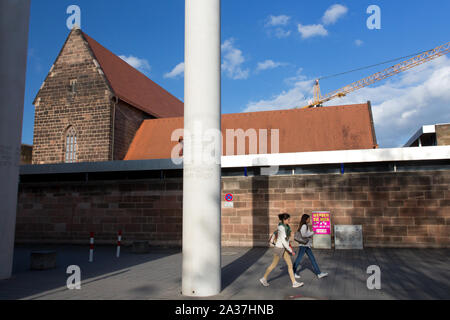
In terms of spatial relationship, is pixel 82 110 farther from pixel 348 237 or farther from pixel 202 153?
pixel 202 153

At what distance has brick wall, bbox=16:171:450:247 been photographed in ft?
42.2

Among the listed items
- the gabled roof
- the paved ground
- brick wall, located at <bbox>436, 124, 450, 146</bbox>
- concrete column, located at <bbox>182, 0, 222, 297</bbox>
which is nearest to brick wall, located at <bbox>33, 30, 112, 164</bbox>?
the gabled roof

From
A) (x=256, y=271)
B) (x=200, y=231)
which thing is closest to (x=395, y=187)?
(x=256, y=271)

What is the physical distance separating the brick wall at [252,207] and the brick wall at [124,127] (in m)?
7.63

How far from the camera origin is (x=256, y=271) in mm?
9039

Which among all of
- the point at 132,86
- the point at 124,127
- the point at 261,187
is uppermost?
the point at 132,86

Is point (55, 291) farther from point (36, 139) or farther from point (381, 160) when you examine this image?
point (36, 139)

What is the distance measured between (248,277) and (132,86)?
75.7 feet

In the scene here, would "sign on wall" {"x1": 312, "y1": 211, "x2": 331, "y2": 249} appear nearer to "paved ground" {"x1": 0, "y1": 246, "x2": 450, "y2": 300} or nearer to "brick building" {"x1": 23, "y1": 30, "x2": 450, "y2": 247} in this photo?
"brick building" {"x1": 23, "y1": 30, "x2": 450, "y2": 247}

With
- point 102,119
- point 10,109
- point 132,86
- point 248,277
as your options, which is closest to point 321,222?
point 248,277

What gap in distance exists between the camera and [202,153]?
6828 millimetres

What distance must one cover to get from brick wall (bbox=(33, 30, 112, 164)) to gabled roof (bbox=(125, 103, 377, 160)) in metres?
2.75
